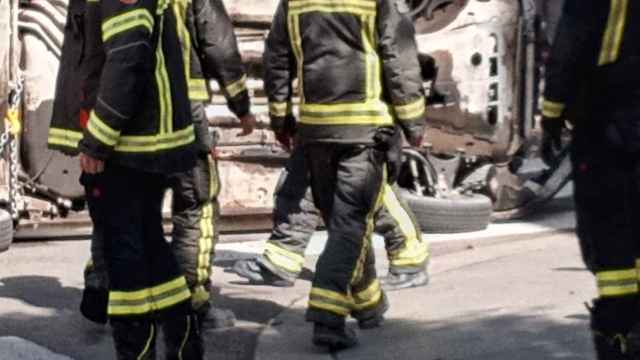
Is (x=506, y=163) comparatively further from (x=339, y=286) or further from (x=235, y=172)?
(x=339, y=286)

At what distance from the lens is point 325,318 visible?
6.94 metres

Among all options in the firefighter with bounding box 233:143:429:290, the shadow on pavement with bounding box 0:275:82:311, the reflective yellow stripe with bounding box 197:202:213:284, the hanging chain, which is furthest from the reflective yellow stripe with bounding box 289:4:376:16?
the hanging chain

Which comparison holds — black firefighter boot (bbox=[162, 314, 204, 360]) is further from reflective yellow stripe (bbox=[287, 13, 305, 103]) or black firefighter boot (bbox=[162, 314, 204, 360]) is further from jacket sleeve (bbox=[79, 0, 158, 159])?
reflective yellow stripe (bbox=[287, 13, 305, 103])

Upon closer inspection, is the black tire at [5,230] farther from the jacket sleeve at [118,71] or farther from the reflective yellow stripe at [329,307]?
the jacket sleeve at [118,71]

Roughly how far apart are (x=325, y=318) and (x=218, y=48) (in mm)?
1262

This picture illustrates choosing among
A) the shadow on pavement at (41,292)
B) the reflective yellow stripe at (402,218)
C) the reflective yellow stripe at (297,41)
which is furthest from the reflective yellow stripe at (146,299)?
the reflective yellow stripe at (402,218)

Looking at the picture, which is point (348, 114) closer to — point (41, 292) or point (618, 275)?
point (618, 275)

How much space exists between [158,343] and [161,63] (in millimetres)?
1666

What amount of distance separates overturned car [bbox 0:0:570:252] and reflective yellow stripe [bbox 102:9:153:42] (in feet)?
13.0

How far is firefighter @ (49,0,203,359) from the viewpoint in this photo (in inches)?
Result: 229

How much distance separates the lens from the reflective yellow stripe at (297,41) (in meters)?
7.14

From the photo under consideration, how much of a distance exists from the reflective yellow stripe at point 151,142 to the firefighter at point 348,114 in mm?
1121

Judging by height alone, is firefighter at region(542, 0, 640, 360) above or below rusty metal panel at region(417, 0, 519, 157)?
above

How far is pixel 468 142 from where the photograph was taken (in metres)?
Answer: 10.6
